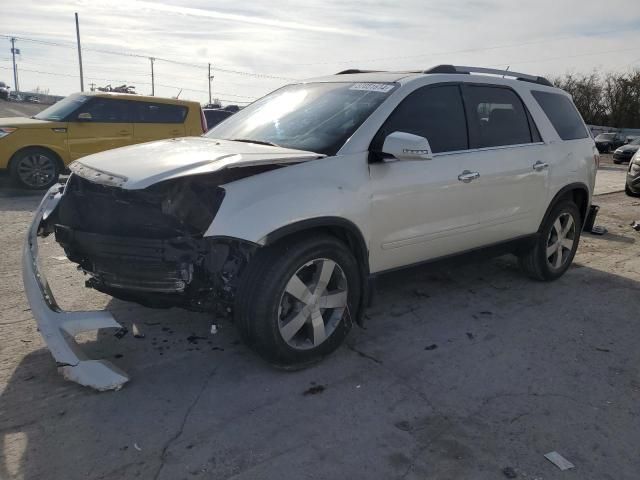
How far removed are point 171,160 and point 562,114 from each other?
4019 mm

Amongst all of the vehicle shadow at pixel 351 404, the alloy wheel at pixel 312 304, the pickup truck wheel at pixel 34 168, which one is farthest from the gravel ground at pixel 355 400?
the pickup truck wheel at pixel 34 168

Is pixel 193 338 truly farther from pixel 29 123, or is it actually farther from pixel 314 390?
pixel 29 123

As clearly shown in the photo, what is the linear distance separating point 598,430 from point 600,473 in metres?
0.39

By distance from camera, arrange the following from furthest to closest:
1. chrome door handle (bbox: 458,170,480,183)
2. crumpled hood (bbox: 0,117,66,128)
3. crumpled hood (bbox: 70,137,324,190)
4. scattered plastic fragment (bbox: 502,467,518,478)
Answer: crumpled hood (bbox: 0,117,66,128) → chrome door handle (bbox: 458,170,480,183) → crumpled hood (bbox: 70,137,324,190) → scattered plastic fragment (bbox: 502,467,518,478)

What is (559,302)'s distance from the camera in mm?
4895

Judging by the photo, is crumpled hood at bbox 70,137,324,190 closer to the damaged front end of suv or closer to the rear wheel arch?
the damaged front end of suv

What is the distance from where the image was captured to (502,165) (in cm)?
449

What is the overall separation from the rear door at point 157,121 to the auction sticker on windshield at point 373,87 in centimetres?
721

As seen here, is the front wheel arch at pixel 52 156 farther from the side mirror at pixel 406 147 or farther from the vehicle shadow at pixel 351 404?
the side mirror at pixel 406 147

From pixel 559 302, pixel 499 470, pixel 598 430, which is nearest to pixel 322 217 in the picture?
pixel 499 470

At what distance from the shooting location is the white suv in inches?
121

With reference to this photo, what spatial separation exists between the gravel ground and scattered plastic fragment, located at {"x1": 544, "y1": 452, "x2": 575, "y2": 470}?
4cm

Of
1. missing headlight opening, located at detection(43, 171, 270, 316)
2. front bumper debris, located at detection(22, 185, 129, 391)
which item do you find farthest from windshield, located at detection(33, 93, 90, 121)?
missing headlight opening, located at detection(43, 171, 270, 316)

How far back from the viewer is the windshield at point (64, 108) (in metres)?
9.77
